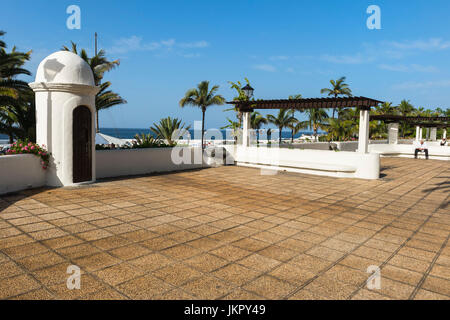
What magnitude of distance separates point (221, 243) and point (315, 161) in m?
9.40

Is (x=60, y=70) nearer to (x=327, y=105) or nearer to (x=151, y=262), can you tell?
(x=151, y=262)

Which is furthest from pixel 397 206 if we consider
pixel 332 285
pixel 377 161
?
pixel 332 285

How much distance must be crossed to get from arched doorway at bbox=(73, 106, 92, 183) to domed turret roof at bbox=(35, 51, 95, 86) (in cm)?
87

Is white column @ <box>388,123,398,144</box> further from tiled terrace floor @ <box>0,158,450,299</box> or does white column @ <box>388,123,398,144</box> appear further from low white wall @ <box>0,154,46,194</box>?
low white wall @ <box>0,154,46,194</box>

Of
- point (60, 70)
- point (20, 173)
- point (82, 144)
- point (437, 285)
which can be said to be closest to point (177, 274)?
point (437, 285)

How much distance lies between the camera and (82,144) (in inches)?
384

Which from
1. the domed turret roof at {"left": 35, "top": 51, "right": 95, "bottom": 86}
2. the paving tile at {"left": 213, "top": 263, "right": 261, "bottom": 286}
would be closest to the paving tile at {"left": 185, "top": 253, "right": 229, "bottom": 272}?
the paving tile at {"left": 213, "top": 263, "right": 261, "bottom": 286}

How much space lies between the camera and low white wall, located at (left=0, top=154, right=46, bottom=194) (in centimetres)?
832

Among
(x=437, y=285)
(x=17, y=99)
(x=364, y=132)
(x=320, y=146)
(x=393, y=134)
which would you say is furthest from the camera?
(x=393, y=134)

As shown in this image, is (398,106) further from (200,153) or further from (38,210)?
(38,210)

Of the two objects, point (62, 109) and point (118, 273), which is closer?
point (118, 273)

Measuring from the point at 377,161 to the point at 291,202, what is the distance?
5.85 metres

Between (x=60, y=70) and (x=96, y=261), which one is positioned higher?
(x=60, y=70)
